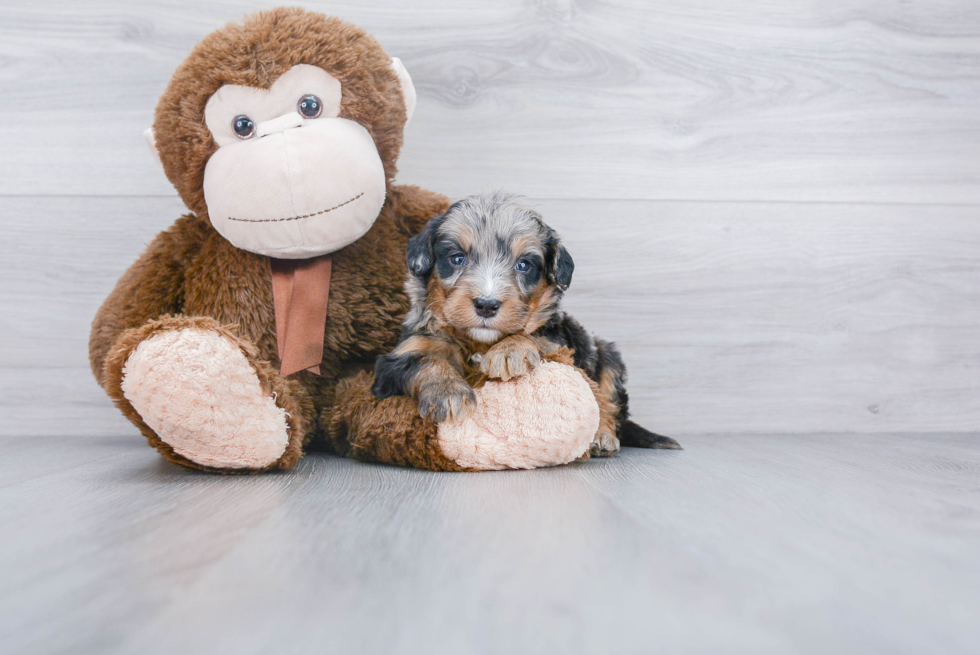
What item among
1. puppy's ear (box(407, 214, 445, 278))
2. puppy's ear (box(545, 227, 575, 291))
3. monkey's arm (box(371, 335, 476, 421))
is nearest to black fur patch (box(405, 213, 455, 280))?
puppy's ear (box(407, 214, 445, 278))

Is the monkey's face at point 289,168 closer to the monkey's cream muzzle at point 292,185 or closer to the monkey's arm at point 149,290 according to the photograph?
the monkey's cream muzzle at point 292,185

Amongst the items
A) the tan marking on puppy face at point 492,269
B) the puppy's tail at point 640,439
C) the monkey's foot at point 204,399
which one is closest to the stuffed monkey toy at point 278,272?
the monkey's foot at point 204,399

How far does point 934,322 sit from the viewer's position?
2223mm

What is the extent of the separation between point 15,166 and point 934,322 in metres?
2.93

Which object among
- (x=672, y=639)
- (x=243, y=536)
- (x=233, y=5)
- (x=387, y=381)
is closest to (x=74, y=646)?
(x=243, y=536)

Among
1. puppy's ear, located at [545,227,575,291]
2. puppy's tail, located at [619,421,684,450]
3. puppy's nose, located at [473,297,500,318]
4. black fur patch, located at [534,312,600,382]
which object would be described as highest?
puppy's ear, located at [545,227,575,291]

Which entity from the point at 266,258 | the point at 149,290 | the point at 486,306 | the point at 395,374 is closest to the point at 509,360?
the point at 486,306

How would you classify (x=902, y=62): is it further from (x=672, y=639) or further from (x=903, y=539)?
(x=672, y=639)

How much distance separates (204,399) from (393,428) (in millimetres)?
380

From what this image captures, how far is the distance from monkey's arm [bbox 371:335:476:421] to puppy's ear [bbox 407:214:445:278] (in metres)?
0.15

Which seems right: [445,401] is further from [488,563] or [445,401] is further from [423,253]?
[488,563]

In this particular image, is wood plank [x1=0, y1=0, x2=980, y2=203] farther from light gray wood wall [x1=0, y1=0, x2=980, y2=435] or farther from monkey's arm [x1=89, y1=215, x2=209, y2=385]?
monkey's arm [x1=89, y1=215, x2=209, y2=385]

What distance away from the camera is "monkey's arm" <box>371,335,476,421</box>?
1381 mm

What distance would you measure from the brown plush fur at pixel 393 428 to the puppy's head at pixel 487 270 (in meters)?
0.13
